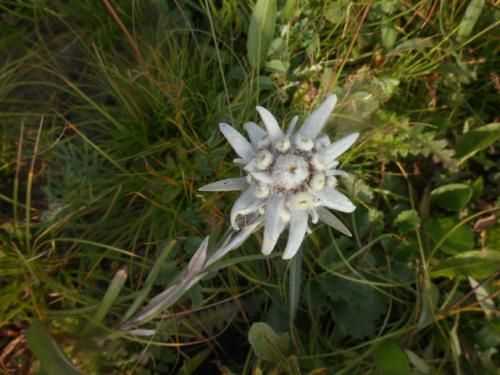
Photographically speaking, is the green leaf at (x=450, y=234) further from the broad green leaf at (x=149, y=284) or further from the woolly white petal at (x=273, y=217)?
the broad green leaf at (x=149, y=284)

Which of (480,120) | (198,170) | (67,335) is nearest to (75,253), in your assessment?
(67,335)

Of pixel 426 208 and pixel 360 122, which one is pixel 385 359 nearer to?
pixel 426 208

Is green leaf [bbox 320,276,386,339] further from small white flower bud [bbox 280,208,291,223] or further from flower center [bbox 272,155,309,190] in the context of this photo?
flower center [bbox 272,155,309,190]

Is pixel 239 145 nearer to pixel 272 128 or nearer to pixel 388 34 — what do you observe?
pixel 272 128

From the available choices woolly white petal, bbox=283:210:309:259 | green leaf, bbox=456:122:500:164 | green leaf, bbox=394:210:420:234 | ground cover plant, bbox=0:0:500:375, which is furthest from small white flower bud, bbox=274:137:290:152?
green leaf, bbox=456:122:500:164

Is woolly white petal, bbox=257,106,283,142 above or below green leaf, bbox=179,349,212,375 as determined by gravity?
above
